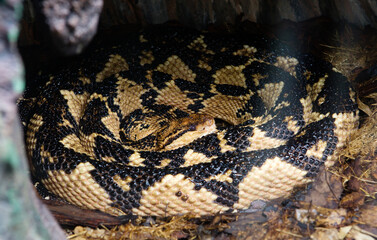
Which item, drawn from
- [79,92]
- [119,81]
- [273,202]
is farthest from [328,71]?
[79,92]

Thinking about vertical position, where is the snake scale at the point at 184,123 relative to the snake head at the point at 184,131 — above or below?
above

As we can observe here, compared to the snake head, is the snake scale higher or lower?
higher

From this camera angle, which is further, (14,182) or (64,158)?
(64,158)

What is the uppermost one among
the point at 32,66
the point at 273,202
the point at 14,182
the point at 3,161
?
the point at 3,161

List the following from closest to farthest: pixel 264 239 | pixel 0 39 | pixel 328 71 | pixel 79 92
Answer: pixel 0 39 → pixel 264 239 → pixel 328 71 → pixel 79 92

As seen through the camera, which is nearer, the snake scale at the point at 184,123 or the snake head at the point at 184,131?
the snake scale at the point at 184,123

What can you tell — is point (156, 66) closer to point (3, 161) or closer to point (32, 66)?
point (32, 66)

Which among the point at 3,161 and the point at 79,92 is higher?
the point at 3,161

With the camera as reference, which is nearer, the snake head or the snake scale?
the snake scale
